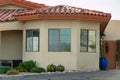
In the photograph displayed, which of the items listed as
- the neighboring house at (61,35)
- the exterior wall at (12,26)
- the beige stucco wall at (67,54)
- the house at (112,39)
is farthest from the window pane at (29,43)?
the house at (112,39)

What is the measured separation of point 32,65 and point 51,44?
181 cm

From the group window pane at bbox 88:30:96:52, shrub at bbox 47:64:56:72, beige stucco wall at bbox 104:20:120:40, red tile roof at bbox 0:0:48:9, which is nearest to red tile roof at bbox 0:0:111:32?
window pane at bbox 88:30:96:52

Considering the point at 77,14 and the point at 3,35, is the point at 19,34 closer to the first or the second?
the point at 3,35

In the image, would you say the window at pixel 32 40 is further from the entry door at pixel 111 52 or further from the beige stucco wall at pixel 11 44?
the entry door at pixel 111 52

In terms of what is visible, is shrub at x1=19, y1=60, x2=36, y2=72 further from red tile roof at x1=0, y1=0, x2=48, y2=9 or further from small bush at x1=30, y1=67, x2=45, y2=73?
red tile roof at x1=0, y1=0, x2=48, y2=9

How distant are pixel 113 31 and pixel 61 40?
46.8 ft

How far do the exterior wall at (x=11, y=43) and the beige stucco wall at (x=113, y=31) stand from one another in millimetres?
11687

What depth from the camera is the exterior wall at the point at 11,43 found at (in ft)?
99.5

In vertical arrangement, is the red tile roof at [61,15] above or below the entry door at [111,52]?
above

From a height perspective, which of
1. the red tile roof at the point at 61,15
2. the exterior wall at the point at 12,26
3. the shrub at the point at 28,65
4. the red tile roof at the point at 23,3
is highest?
the red tile roof at the point at 23,3

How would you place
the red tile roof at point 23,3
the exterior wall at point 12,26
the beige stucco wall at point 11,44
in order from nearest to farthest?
the exterior wall at point 12,26, the beige stucco wall at point 11,44, the red tile roof at point 23,3

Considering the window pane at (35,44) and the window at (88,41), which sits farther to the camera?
the window pane at (35,44)

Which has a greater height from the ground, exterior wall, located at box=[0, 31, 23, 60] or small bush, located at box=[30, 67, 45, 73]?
exterior wall, located at box=[0, 31, 23, 60]

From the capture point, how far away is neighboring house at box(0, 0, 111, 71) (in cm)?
2672
